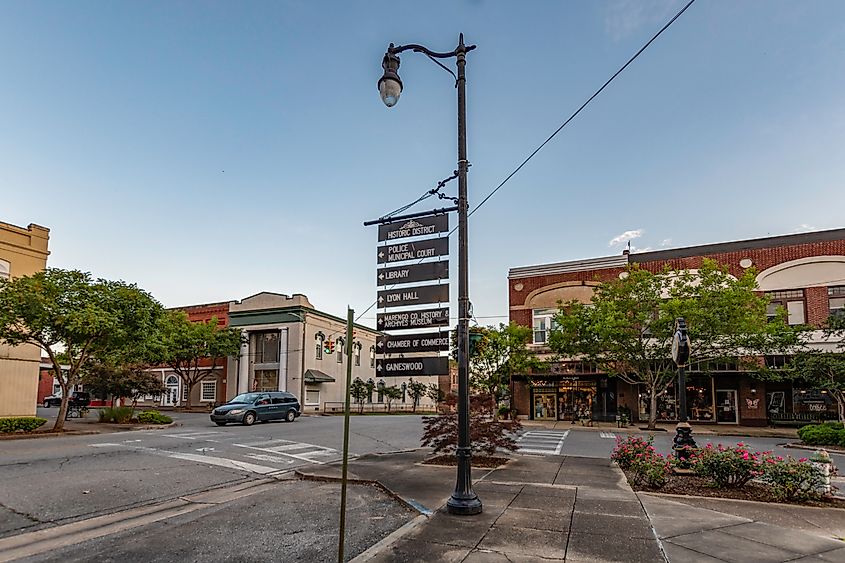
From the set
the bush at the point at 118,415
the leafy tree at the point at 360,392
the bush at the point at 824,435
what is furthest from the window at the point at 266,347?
the bush at the point at 824,435

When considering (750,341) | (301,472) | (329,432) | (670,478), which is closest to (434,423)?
(301,472)

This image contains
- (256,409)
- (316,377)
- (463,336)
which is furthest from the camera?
(316,377)

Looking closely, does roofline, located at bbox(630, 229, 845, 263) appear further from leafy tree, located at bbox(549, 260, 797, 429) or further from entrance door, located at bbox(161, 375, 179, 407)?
entrance door, located at bbox(161, 375, 179, 407)

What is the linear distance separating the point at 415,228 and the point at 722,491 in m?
6.42

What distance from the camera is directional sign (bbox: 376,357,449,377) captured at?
7.89 meters

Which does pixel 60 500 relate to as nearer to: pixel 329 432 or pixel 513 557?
pixel 513 557

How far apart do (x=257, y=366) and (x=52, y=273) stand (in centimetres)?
2277

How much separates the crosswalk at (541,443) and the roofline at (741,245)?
15.3 metres

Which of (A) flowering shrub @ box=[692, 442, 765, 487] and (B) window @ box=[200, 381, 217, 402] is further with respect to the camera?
(B) window @ box=[200, 381, 217, 402]

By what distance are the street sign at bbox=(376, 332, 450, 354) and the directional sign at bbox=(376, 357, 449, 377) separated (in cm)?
15

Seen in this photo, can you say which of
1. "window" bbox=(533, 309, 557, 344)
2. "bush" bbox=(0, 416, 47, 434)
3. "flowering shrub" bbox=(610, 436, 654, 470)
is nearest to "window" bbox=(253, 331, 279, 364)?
"window" bbox=(533, 309, 557, 344)

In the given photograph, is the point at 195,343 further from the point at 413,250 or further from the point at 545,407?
the point at 413,250

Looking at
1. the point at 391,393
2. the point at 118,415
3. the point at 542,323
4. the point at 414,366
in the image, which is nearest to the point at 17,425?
the point at 118,415

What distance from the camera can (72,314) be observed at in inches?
785
